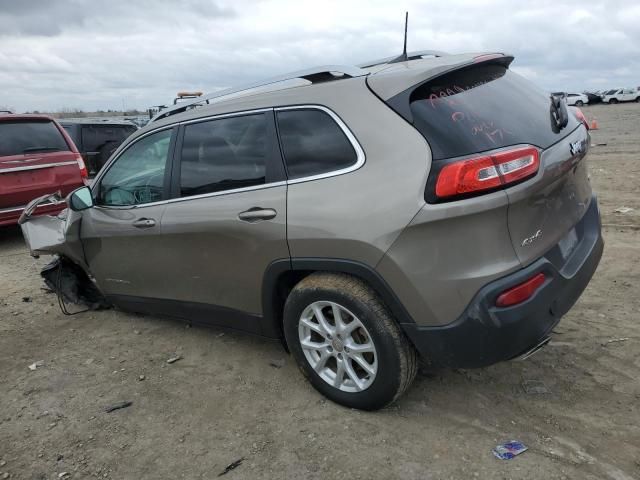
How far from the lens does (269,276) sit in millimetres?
3000

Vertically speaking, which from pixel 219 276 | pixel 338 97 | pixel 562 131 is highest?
pixel 338 97

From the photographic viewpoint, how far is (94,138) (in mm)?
11250

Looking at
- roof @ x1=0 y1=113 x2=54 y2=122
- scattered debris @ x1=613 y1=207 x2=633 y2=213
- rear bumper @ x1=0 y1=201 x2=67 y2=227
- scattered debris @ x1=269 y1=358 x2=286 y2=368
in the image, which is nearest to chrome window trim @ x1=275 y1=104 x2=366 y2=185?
scattered debris @ x1=269 y1=358 x2=286 y2=368

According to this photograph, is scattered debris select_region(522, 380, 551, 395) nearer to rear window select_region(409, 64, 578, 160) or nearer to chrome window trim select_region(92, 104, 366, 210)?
rear window select_region(409, 64, 578, 160)

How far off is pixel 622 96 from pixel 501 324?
194ft

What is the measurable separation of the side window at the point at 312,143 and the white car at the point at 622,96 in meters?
58.5

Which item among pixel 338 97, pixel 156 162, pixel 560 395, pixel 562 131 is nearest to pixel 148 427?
pixel 156 162

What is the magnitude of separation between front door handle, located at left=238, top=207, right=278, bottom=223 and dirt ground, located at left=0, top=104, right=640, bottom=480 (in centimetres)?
110

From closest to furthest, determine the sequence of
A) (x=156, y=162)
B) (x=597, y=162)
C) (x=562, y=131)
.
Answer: (x=562, y=131) < (x=156, y=162) < (x=597, y=162)

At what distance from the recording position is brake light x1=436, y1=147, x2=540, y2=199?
90.7 inches

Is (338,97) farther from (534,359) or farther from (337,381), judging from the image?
(534,359)

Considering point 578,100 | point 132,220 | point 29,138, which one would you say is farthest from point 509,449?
point 578,100

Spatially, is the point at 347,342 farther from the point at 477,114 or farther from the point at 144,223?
the point at 144,223

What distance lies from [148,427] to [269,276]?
1107mm
